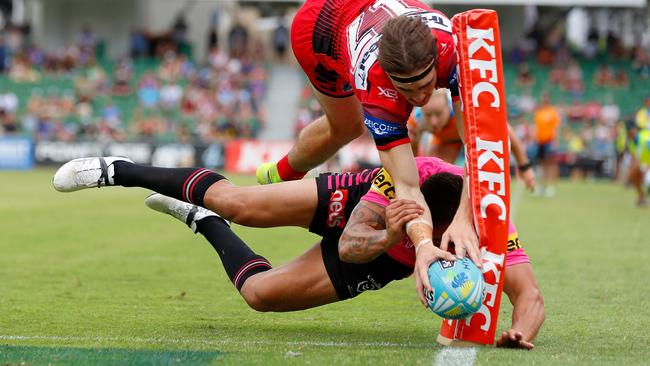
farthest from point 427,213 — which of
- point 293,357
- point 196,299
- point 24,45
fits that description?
point 24,45

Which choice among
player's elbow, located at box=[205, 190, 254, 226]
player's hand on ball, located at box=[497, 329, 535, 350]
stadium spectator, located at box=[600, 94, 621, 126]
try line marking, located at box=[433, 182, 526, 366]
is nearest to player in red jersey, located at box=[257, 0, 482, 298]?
try line marking, located at box=[433, 182, 526, 366]

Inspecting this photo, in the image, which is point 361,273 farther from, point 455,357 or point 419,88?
point 419,88

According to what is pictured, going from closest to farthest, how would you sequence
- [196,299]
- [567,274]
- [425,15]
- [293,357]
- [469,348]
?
[293,357], [469,348], [425,15], [196,299], [567,274]

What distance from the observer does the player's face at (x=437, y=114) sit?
10.1 m

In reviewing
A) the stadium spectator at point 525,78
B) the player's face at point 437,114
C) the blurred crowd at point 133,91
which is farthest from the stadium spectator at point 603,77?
the player's face at point 437,114

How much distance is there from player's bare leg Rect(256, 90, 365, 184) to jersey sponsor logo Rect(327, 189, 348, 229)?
1087 millimetres

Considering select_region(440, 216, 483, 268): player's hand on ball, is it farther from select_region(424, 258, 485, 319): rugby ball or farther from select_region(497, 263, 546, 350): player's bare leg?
select_region(497, 263, 546, 350): player's bare leg

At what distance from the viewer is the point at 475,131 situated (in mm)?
5973

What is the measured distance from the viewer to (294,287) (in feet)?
20.9

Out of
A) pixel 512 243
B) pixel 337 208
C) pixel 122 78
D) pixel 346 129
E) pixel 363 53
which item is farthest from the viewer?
pixel 122 78

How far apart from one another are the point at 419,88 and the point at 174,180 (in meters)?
2.04

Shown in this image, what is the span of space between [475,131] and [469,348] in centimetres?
123

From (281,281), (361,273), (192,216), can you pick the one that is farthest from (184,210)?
(361,273)

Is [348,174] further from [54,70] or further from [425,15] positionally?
[54,70]
